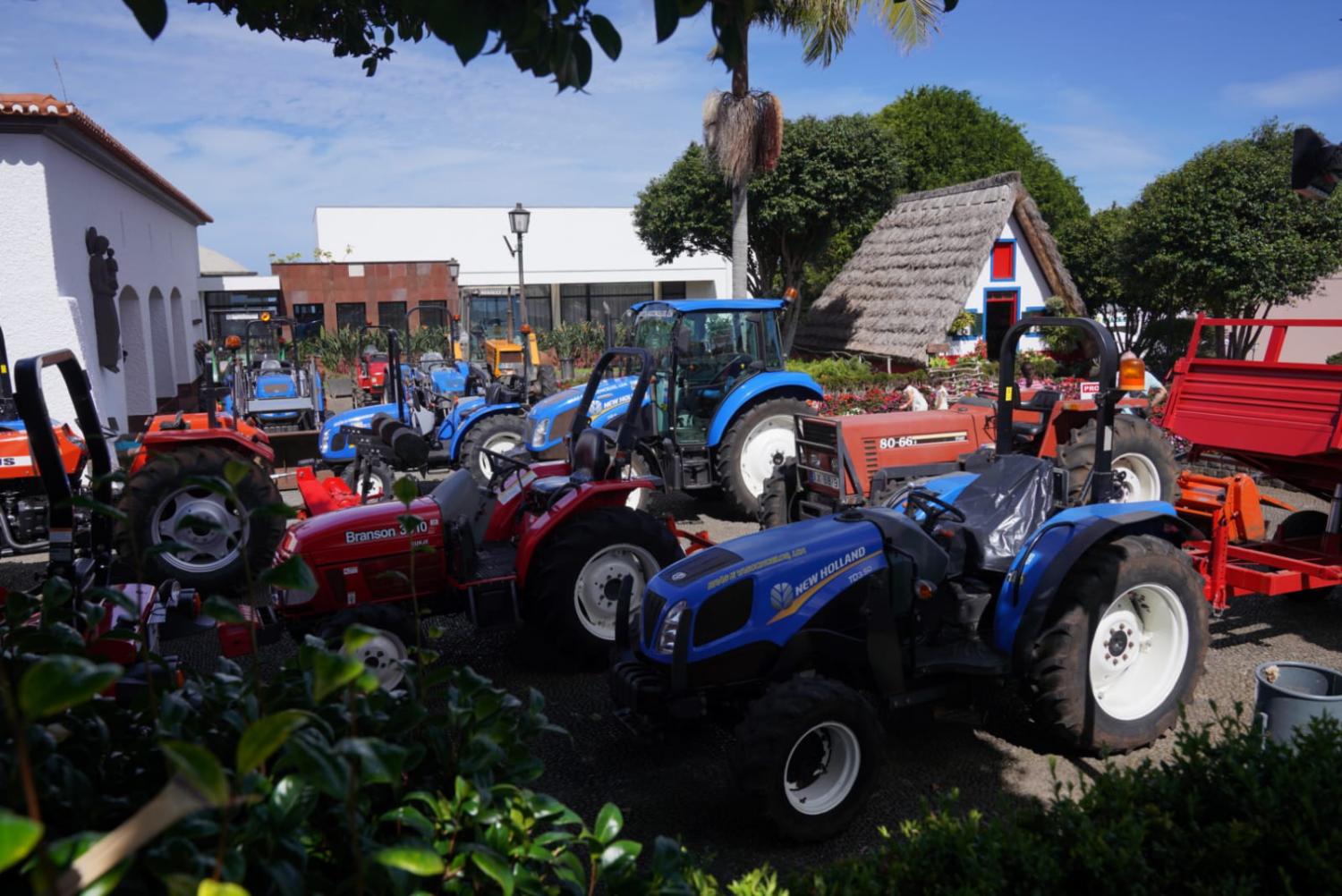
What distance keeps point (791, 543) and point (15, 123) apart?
11.5m

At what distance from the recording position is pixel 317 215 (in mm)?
33969

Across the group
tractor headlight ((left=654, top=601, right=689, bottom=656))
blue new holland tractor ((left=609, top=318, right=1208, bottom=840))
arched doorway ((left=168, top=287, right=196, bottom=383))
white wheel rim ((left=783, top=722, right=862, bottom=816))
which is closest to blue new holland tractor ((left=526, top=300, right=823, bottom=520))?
blue new holland tractor ((left=609, top=318, right=1208, bottom=840))

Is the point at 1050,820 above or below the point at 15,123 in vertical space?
below

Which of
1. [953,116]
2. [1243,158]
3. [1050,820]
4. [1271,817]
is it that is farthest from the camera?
[953,116]

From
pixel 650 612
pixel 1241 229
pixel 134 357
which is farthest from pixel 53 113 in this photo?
pixel 1241 229

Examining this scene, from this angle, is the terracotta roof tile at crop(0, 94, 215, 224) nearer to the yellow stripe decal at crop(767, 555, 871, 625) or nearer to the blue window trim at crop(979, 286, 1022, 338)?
the yellow stripe decal at crop(767, 555, 871, 625)

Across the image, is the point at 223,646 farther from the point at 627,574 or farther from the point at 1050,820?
the point at 1050,820

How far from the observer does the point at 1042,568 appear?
3.86 m

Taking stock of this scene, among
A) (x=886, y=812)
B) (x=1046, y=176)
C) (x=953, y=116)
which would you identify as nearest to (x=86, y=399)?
(x=886, y=812)

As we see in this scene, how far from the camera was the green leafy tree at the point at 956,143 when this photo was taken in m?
31.1

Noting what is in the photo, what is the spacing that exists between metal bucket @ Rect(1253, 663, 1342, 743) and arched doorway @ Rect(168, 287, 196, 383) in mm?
20063

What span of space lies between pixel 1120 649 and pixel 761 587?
185cm

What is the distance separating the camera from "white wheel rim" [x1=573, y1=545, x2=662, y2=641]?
Result: 522cm

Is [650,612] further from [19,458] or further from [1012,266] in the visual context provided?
[1012,266]
